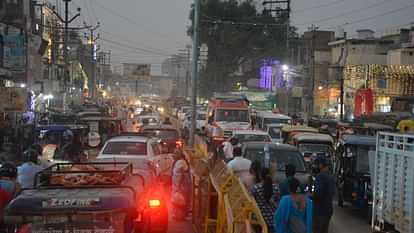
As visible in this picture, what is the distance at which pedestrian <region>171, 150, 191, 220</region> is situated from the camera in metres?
14.7

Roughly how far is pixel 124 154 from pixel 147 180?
711 centimetres

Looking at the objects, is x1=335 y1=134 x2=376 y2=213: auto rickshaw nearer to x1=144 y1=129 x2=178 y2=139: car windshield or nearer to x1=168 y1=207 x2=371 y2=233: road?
x1=168 y1=207 x2=371 y2=233: road

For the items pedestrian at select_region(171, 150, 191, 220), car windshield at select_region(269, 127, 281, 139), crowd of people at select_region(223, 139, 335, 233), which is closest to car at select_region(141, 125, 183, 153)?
car windshield at select_region(269, 127, 281, 139)

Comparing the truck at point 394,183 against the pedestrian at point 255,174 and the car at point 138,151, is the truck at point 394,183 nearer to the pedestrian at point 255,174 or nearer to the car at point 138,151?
the pedestrian at point 255,174

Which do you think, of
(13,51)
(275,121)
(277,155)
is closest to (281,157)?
(277,155)

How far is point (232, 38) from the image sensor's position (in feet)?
254

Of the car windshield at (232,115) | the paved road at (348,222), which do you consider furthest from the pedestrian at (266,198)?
the car windshield at (232,115)

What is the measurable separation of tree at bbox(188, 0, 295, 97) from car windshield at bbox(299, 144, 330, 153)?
175 feet

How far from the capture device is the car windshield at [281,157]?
1518 cm

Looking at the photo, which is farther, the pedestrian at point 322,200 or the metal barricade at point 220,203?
the pedestrian at point 322,200

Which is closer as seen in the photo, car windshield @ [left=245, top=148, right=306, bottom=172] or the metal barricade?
the metal barricade

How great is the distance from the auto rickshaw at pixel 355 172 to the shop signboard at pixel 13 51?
904 inches

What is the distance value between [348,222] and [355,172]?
1360mm

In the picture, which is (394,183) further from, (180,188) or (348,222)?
(348,222)
